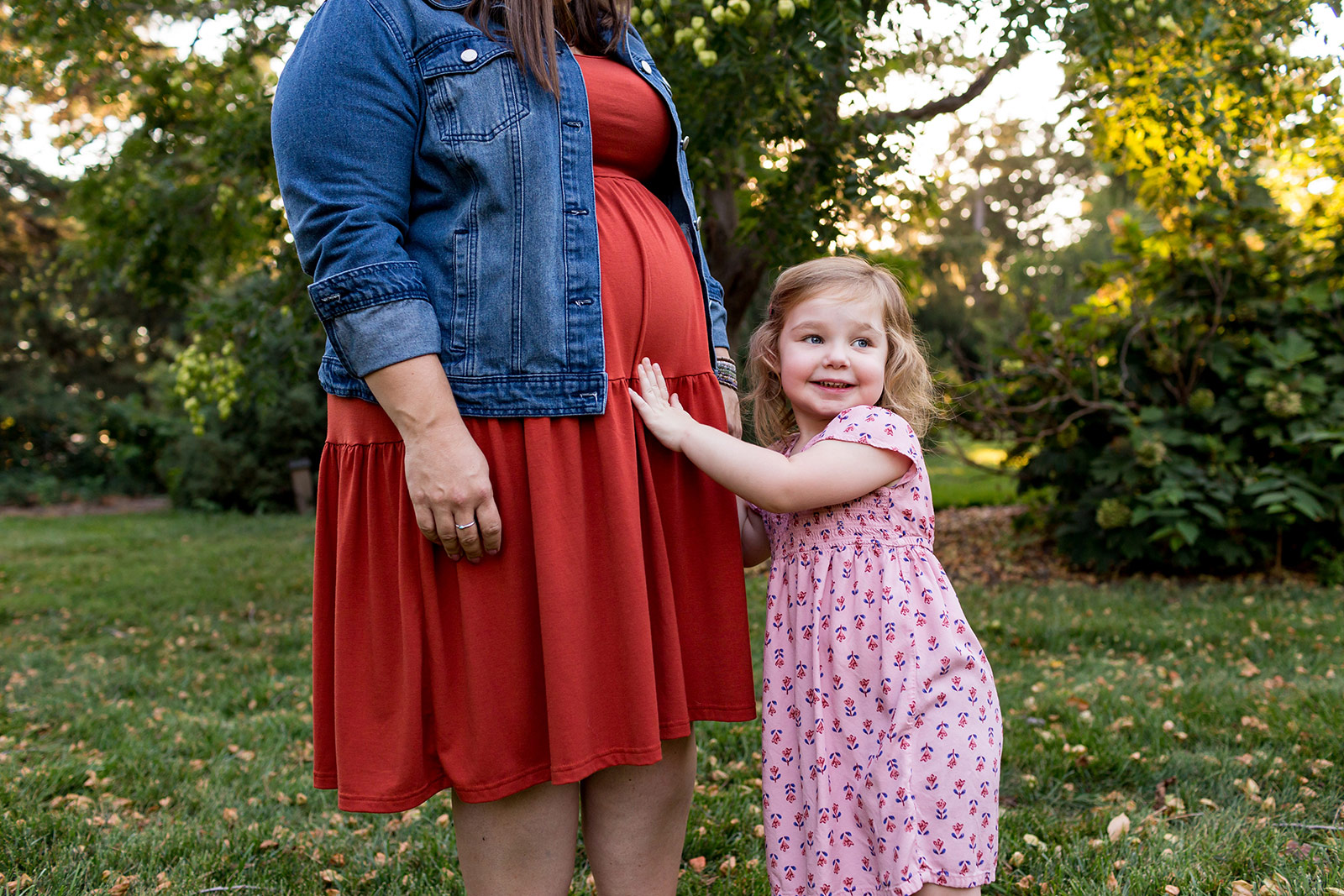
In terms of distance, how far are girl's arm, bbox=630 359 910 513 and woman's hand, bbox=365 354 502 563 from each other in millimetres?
315

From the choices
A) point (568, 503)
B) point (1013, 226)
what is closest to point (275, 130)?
point (568, 503)

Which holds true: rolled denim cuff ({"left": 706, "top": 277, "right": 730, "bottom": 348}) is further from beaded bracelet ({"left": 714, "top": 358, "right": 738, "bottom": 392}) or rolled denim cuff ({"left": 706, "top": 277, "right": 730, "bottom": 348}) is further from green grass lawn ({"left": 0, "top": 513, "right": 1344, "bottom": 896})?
green grass lawn ({"left": 0, "top": 513, "right": 1344, "bottom": 896})

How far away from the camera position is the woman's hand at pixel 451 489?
122cm

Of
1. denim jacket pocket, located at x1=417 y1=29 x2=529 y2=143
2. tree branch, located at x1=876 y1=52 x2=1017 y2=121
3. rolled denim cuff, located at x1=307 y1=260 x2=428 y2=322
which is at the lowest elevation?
rolled denim cuff, located at x1=307 y1=260 x2=428 y2=322

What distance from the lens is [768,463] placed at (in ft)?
4.96

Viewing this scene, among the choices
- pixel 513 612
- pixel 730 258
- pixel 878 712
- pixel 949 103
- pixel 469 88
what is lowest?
pixel 878 712

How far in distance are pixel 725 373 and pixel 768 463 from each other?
0.29 m

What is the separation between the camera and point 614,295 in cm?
143

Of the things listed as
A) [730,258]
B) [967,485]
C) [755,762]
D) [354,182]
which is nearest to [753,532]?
[354,182]

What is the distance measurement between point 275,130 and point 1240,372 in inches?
229

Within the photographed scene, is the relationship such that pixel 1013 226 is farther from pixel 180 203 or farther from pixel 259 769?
pixel 259 769

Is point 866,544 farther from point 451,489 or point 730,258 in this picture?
point 730,258

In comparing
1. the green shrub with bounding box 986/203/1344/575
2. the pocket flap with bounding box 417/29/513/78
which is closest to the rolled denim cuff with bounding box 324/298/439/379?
the pocket flap with bounding box 417/29/513/78

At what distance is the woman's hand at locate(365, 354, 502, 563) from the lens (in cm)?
122
